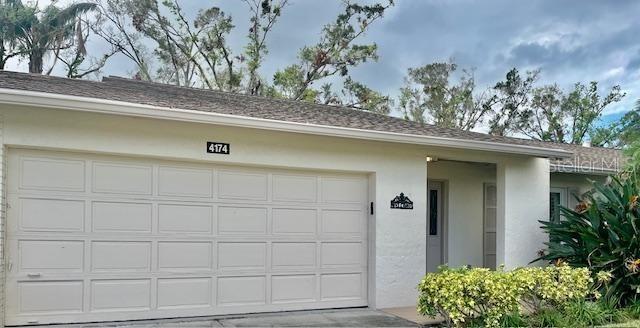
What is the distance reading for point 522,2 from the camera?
620 inches

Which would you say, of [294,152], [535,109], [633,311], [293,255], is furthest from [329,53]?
[633,311]

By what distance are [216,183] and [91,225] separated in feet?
5.77

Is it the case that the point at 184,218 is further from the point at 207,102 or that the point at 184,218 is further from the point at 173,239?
the point at 207,102

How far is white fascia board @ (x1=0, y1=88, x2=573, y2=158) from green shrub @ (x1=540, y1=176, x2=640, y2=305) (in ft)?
3.65

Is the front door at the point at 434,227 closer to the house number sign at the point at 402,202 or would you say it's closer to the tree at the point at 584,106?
the house number sign at the point at 402,202

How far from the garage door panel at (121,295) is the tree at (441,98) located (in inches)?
1028

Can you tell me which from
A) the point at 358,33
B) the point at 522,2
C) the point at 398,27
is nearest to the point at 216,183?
the point at 522,2

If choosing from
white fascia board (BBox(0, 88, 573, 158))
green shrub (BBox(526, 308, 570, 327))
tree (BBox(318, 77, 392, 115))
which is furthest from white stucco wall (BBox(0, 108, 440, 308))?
tree (BBox(318, 77, 392, 115))

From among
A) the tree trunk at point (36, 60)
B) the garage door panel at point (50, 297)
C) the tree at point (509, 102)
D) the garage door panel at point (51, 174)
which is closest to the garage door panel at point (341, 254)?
the garage door panel at point (50, 297)

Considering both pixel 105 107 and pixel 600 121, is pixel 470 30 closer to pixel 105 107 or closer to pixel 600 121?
pixel 600 121

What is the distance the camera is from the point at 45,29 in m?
24.7

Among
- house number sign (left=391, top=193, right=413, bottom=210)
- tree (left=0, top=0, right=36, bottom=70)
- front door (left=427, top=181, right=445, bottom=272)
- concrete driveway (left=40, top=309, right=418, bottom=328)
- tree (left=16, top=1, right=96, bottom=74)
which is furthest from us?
tree (left=16, top=1, right=96, bottom=74)

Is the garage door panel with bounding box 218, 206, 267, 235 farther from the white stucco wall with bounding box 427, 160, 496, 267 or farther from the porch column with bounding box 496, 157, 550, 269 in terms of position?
the porch column with bounding box 496, 157, 550, 269

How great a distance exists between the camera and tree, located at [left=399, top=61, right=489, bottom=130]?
1251 inches
